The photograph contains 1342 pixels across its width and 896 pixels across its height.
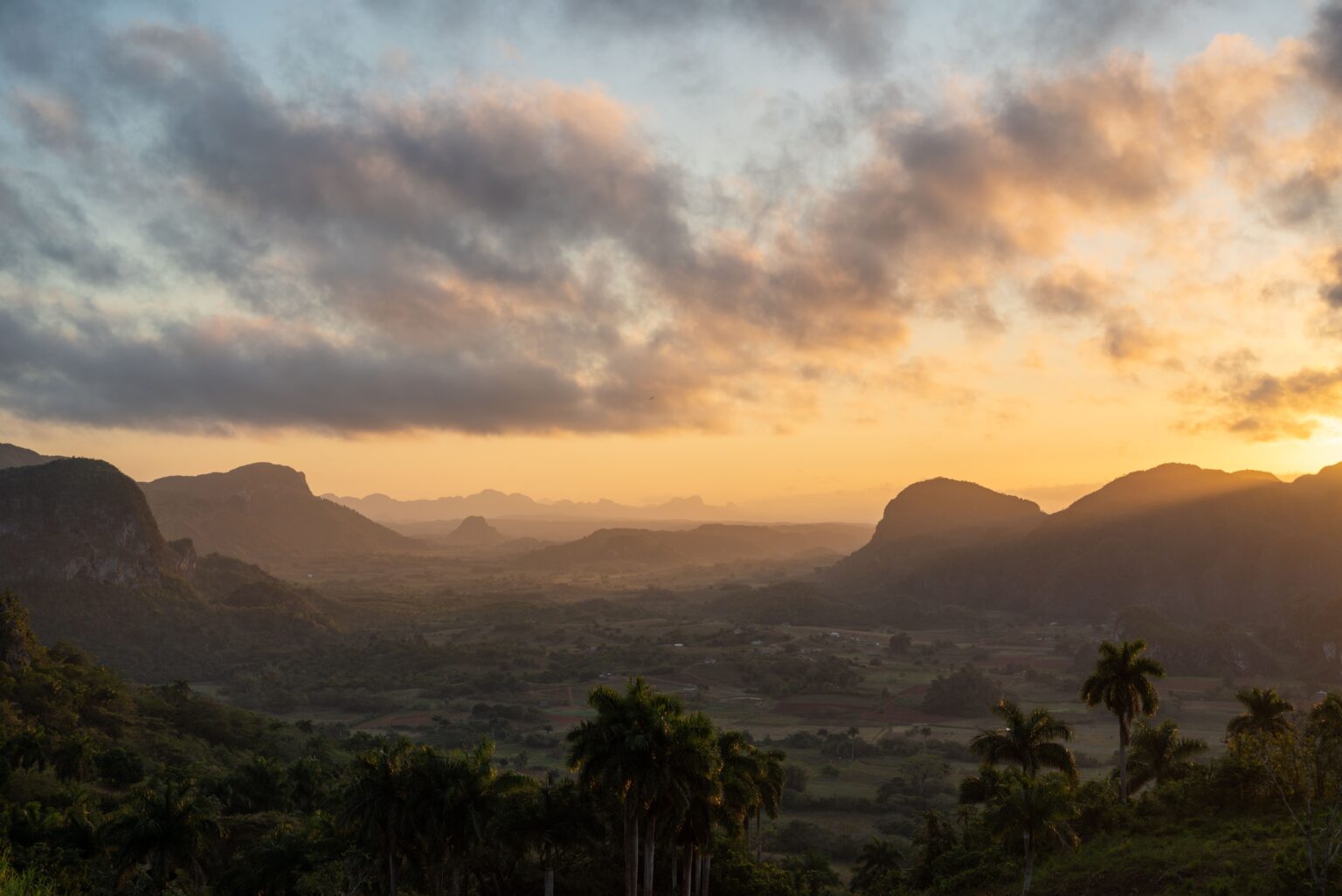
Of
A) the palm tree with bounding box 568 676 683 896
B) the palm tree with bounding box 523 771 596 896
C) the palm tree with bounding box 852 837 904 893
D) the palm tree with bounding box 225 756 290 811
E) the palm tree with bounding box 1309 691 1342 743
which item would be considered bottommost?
the palm tree with bounding box 852 837 904 893

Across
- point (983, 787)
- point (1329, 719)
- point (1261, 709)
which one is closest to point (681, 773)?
point (983, 787)

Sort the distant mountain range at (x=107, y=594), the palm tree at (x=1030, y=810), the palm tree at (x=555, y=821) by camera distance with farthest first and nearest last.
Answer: the distant mountain range at (x=107, y=594) < the palm tree at (x=555, y=821) < the palm tree at (x=1030, y=810)

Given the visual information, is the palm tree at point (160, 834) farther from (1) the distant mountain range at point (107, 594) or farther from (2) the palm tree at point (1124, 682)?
(1) the distant mountain range at point (107, 594)

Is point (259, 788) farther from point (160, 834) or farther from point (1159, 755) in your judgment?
point (1159, 755)

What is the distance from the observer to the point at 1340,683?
14338 cm

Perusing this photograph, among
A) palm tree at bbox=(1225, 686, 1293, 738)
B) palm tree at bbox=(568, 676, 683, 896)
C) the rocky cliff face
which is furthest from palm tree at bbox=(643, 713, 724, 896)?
the rocky cliff face

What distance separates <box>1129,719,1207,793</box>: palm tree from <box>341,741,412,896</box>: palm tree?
49.1m

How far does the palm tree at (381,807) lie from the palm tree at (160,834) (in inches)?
365

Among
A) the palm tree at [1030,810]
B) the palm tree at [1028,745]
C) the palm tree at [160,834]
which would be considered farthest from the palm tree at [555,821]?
the palm tree at [1028,745]

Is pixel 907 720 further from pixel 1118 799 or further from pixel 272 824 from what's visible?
pixel 272 824

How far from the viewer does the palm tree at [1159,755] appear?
55.8 metres

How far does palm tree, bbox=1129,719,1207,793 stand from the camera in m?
55.8

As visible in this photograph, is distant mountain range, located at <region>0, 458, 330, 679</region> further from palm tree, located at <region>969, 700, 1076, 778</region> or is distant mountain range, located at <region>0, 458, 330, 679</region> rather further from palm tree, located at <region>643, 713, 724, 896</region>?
palm tree, located at <region>969, 700, 1076, 778</region>

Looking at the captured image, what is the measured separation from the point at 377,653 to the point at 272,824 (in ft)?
438
